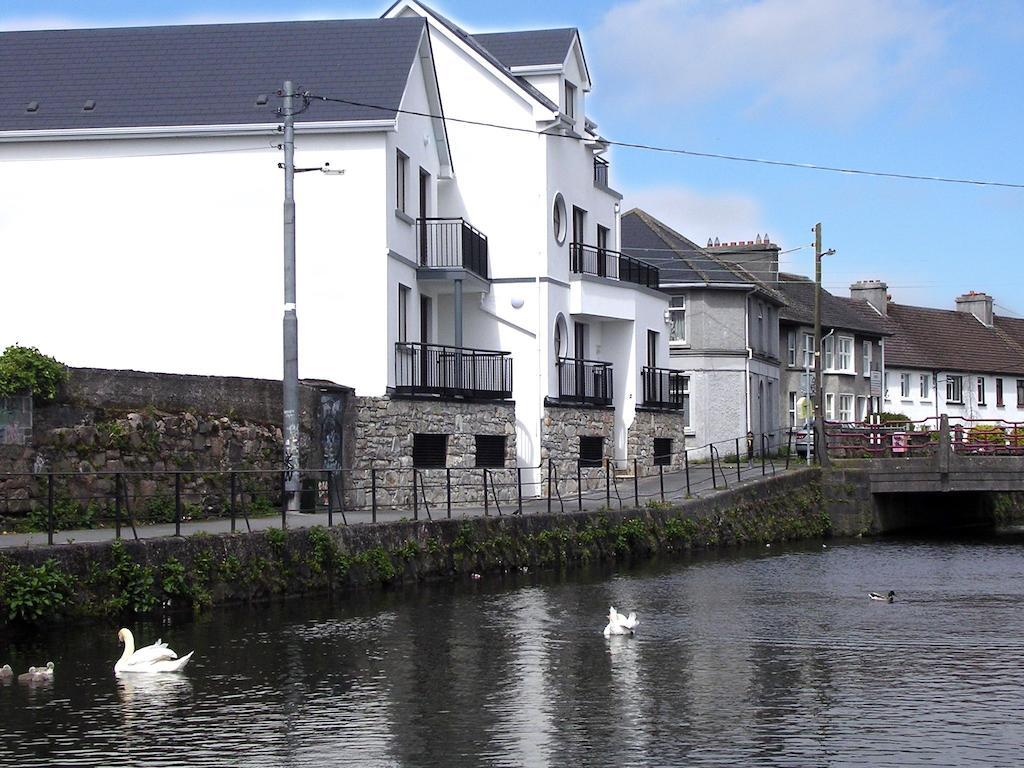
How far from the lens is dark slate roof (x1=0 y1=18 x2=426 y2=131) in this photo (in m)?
32.6

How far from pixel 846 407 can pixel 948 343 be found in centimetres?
1522

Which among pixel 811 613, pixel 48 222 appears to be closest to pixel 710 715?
pixel 811 613

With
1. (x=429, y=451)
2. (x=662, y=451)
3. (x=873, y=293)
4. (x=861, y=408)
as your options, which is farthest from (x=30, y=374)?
(x=873, y=293)

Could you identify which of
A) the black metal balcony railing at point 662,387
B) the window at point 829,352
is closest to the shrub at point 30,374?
the black metal balcony railing at point 662,387

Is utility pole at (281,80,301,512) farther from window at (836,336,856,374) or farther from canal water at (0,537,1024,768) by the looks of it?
window at (836,336,856,374)

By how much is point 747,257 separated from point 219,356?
98.6 ft

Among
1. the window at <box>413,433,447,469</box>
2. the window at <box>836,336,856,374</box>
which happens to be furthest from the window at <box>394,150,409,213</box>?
the window at <box>836,336,856,374</box>

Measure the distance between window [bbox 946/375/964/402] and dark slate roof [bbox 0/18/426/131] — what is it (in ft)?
161

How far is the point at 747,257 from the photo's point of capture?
58.0 m

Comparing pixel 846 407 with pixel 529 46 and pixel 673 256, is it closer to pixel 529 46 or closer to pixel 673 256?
pixel 673 256

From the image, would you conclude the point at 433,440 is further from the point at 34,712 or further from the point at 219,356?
the point at 34,712

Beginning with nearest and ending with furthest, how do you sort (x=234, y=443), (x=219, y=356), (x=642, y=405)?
(x=234, y=443)
(x=219, y=356)
(x=642, y=405)

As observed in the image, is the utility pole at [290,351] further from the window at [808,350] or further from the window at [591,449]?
the window at [808,350]

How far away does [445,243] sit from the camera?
35438 millimetres
